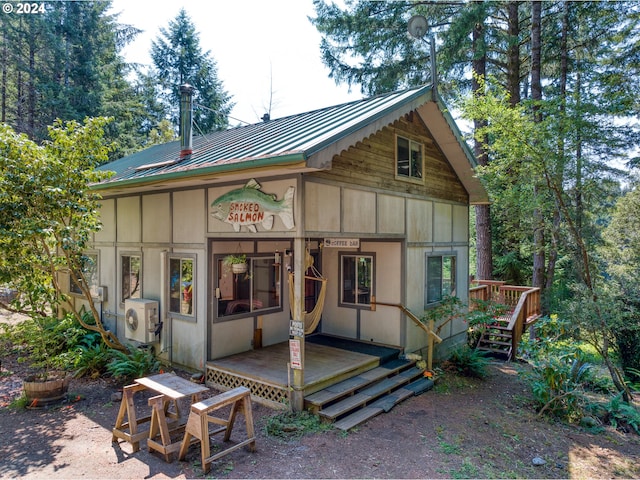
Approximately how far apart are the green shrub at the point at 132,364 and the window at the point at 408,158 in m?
5.87

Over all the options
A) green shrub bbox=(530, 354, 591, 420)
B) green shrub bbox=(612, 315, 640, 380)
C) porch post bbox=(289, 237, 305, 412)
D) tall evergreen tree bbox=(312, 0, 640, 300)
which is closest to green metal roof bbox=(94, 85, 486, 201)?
porch post bbox=(289, 237, 305, 412)

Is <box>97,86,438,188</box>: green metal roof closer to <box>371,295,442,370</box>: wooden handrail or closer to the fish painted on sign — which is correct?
the fish painted on sign

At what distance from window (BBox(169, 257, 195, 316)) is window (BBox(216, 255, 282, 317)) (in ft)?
1.78

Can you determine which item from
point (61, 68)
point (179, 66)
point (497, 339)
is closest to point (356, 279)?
point (497, 339)

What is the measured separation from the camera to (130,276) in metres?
8.52

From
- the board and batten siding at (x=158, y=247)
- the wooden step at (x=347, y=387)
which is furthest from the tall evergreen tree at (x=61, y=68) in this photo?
the wooden step at (x=347, y=387)

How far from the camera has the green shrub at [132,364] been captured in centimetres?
692

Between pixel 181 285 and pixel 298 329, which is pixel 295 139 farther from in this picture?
pixel 181 285

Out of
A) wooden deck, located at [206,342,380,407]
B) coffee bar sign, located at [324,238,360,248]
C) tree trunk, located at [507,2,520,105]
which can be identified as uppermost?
tree trunk, located at [507,2,520,105]

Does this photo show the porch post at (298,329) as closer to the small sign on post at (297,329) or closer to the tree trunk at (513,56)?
the small sign on post at (297,329)

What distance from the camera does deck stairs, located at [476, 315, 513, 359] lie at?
10.5 m

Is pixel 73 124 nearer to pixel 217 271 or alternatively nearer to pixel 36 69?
pixel 217 271

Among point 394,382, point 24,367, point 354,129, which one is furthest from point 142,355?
point 354,129

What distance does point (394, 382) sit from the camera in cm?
682
